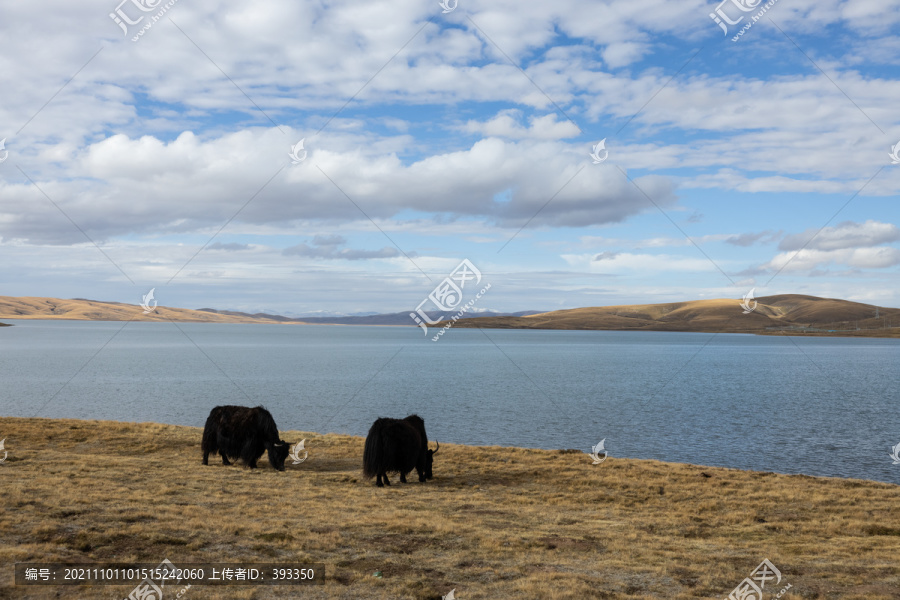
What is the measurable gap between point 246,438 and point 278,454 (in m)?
1.28

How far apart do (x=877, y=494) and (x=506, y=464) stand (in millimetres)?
11155

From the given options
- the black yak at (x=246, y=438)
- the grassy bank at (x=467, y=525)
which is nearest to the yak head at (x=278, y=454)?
the black yak at (x=246, y=438)

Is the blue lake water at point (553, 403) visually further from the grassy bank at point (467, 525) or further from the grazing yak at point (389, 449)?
the grazing yak at point (389, 449)

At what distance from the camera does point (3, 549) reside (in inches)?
356

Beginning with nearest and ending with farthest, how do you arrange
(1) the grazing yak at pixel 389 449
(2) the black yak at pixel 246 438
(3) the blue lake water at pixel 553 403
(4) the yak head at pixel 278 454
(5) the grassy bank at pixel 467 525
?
(5) the grassy bank at pixel 467 525 → (1) the grazing yak at pixel 389 449 → (4) the yak head at pixel 278 454 → (2) the black yak at pixel 246 438 → (3) the blue lake water at pixel 553 403

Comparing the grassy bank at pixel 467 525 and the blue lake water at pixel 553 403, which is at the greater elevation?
the blue lake water at pixel 553 403

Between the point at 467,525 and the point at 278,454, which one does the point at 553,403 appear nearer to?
the point at 278,454

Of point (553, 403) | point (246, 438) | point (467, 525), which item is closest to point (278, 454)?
point (246, 438)

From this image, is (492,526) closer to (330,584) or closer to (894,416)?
(330,584)

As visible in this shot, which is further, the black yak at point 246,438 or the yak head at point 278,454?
the black yak at point 246,438

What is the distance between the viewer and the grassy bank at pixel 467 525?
9.13m

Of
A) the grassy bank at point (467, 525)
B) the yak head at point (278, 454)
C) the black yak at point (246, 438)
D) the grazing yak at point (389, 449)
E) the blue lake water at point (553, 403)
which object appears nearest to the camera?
the grassy bank at point (467, 525)

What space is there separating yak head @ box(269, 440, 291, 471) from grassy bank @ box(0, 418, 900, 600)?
2.66ft

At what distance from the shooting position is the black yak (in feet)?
64.6
